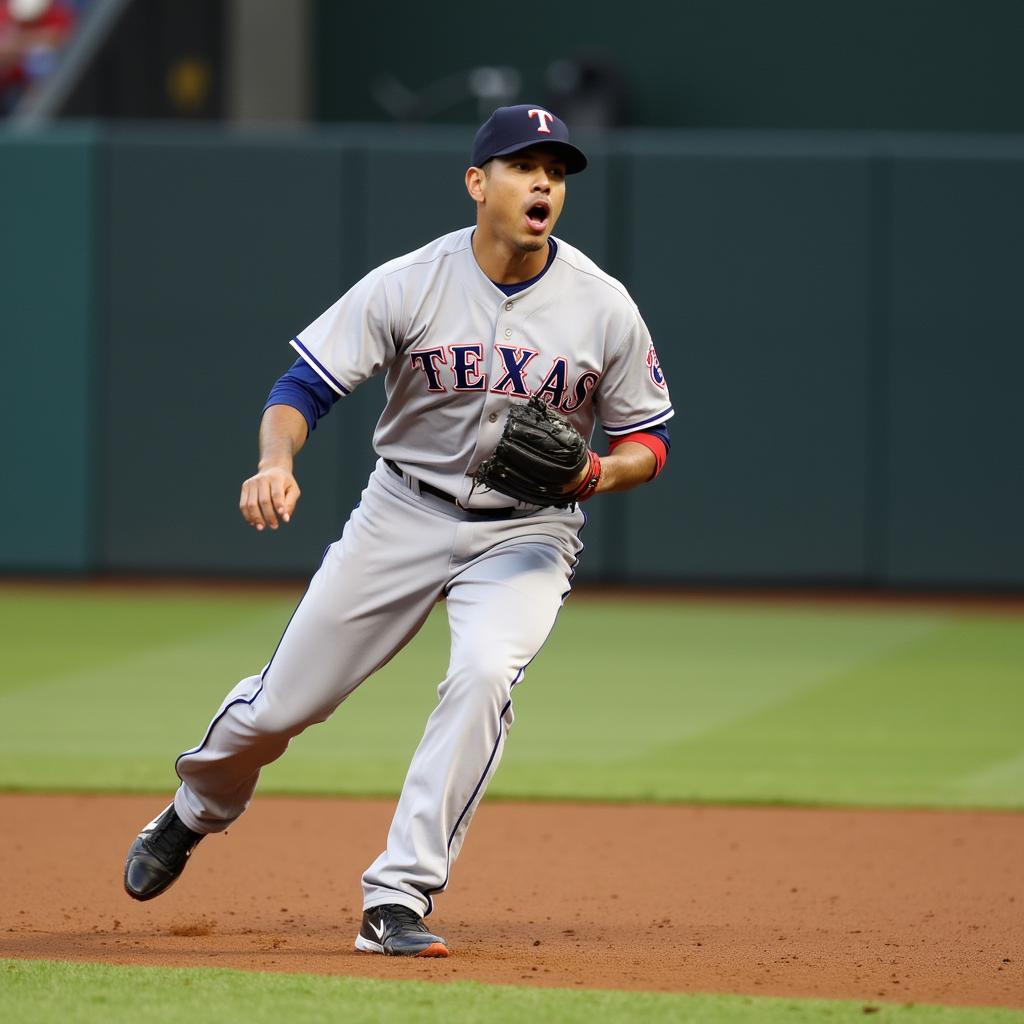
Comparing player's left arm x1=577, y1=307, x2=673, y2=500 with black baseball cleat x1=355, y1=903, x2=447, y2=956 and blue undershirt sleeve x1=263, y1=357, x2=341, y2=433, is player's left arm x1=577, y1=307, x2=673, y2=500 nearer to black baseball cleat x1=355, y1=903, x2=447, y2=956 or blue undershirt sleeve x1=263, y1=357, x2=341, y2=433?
blue undershirt sleeve x1=263, y1=357, x2=341, y2=433

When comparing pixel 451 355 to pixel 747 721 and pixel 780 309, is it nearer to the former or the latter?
pixel 747 721

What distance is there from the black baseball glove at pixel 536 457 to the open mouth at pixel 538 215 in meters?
0.38

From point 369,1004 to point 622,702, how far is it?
4500 millimetres

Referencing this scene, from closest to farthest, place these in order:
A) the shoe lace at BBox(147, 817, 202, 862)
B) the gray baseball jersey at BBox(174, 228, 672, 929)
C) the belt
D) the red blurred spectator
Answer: the gray baseball jersey at BBox(174, 228, 672, 929) < the belt < the shoe lace at BBox(147, 817, 202, 862) < the red blurred spectator

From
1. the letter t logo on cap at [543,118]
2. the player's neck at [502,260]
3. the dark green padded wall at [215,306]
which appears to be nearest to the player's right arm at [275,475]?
the player's neck at [502,260]

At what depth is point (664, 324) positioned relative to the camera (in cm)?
1114

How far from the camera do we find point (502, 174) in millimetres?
3945

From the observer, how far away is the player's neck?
4051 millimetres

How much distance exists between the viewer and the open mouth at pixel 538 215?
155 inches

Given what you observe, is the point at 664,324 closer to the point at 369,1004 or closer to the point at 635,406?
the point at 635,406

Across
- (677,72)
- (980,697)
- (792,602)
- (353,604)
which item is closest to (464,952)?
(353,604)

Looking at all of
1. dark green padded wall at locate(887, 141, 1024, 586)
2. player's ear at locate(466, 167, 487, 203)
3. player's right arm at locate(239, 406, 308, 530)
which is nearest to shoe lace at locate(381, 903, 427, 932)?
player's right arm at locate(239, 406, 308, 530)

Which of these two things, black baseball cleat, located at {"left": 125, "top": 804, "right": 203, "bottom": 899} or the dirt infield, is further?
black baseball cleat, located at {"left": 125, "top": 804, "right": 203, "bottom": 899}

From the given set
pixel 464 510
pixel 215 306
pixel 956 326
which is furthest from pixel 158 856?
pixel 956 326
